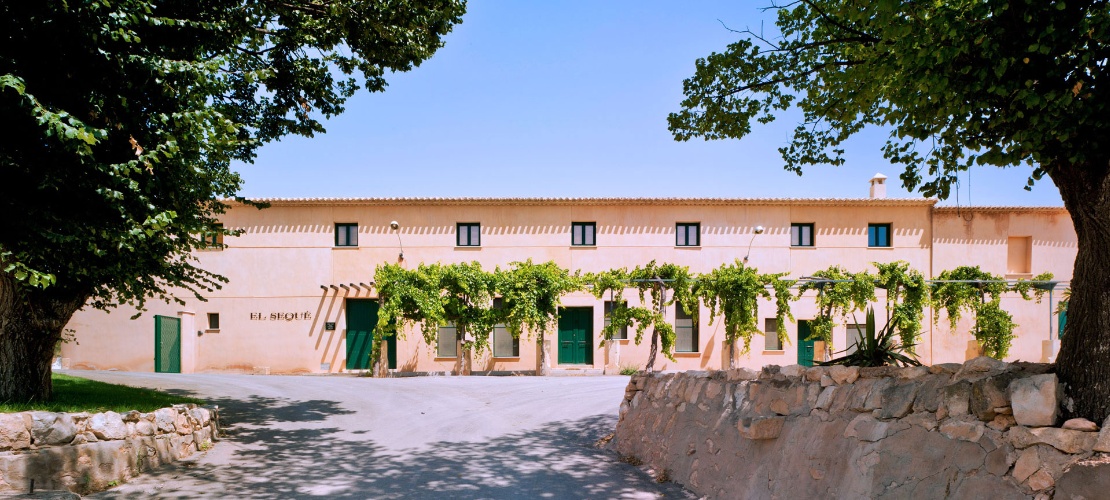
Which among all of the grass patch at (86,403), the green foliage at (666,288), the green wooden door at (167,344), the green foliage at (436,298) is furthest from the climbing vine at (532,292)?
the grass patch at (86,403)

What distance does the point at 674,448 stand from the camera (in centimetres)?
738

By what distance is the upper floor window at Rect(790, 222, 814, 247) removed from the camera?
2522cm

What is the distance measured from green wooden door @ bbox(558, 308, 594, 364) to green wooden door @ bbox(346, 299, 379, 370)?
21.6ft

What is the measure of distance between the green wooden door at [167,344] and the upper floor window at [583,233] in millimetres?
14057

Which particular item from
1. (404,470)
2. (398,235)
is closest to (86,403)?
(404,470)

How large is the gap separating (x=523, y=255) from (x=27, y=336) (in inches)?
668

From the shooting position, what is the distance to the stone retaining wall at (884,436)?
3.46 meters

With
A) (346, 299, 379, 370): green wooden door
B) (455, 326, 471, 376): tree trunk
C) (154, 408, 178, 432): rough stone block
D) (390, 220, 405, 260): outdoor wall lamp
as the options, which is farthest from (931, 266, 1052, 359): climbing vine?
(154, 408, 178, 432): rough stone block

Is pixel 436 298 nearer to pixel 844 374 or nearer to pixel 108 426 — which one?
pixel 108 426

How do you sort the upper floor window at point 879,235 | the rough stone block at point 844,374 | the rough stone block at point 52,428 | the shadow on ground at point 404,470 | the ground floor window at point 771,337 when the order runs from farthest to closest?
the upper floor window at point 879,235 → the ground floor window at point 771,337 → the shadow on ground at point 404,470 → the rough stone block at point 52,428 → the rough stone block at point 844,374

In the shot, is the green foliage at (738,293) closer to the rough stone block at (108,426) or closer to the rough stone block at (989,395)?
the rough stone block at (108,426)

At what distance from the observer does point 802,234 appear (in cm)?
2531

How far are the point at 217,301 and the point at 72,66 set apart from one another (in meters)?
18.4

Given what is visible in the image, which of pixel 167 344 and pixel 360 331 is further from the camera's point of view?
pixel 360 331
